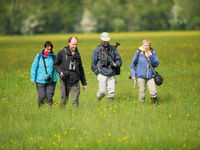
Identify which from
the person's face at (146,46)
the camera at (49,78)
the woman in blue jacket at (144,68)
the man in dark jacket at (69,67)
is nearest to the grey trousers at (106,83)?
the woman in blue jacket at (144,68)

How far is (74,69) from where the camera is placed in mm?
8828

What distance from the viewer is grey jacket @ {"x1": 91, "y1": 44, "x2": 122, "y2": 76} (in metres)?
9.46

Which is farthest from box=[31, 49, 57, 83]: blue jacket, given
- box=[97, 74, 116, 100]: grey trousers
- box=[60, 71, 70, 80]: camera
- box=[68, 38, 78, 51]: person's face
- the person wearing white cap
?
box=[97, 74, 116, 100]: grey trousers

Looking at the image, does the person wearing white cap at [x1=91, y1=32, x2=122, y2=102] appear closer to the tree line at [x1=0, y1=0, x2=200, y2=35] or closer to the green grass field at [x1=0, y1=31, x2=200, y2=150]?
the green grass field at [x1=0, y1=31, x2=200, y2=150]

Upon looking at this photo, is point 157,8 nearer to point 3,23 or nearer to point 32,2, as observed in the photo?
point 32,2

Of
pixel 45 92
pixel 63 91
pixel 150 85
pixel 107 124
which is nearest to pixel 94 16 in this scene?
pixel 150 85

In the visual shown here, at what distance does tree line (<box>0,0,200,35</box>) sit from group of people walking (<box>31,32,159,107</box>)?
8868 centimetres

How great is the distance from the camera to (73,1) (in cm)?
11712

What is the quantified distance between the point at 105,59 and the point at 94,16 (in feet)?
332

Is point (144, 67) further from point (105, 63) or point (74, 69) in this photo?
point (74, 69)

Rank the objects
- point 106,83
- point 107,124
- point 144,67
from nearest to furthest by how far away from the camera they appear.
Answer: point 107,124 < point 144,67 < point 106,83

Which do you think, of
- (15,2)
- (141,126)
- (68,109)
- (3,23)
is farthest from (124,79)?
(15,2)

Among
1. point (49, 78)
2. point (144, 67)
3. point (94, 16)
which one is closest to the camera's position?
point (49, 78)

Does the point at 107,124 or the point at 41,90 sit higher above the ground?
the point at 41,90
